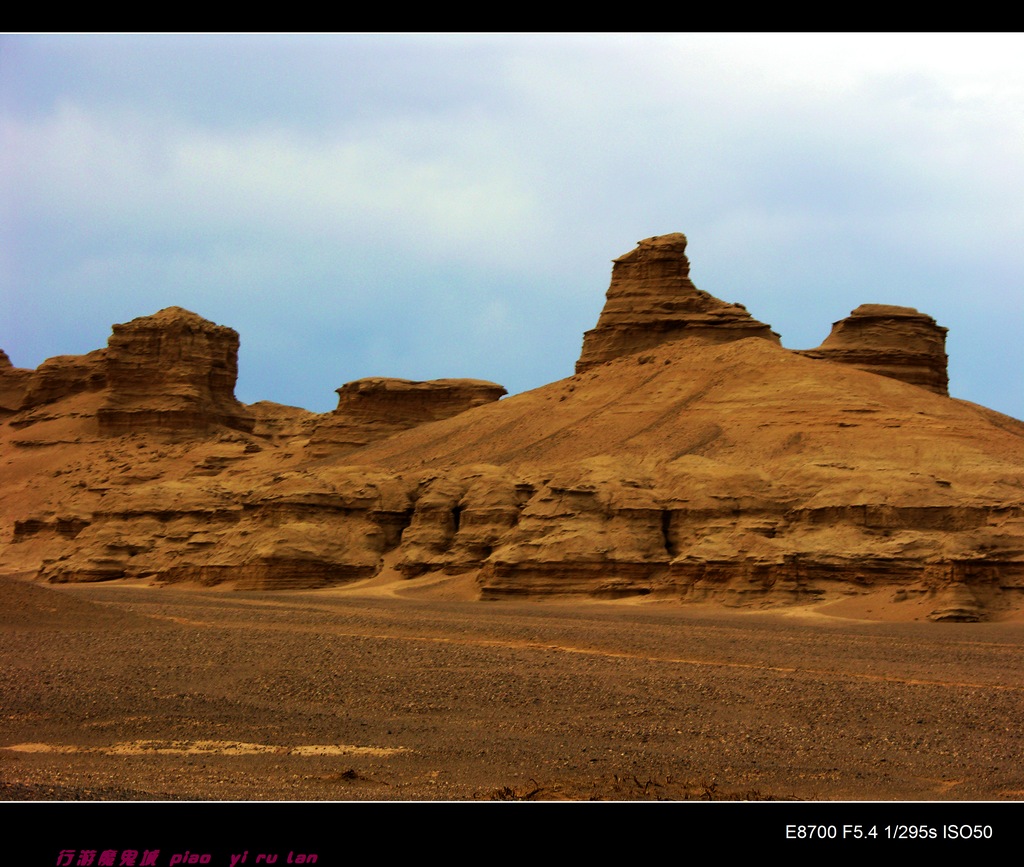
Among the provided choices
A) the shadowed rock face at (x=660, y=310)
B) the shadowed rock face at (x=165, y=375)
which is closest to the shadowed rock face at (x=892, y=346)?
the shadowed rock face at (x=660, y=310)

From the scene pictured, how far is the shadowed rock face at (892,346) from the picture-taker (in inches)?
2640

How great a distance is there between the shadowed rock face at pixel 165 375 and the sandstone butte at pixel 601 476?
6.0 inches

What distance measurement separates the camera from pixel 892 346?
67.4 metres

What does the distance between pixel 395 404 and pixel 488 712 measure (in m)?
60.5

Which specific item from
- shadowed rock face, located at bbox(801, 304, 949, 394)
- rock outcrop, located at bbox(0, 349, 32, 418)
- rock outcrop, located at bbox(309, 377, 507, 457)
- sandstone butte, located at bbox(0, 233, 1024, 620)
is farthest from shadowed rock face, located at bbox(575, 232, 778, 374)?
rock outcrop, located at bbox(0, 349, 32, 418)

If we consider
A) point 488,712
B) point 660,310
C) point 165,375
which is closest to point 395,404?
point 165,375

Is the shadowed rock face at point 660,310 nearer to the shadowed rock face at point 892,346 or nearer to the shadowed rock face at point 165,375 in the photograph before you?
the shadowed rock face at point 892,346

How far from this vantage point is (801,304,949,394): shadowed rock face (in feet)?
220

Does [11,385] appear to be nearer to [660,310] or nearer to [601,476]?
[660,310]

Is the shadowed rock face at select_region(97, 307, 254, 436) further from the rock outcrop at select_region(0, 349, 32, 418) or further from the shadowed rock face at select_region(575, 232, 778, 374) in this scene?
the shadowed rock face at select_region(575, 232, 778, 374)

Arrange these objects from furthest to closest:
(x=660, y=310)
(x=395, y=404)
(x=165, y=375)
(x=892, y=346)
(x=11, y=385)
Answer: (x=11, y=385), (x=165, y=375), (x=395, y=404), (x=892, y=346), (x=660, y=310)

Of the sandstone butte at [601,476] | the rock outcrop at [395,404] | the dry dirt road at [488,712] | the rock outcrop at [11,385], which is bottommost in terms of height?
the dry dirt road at [488,712]
